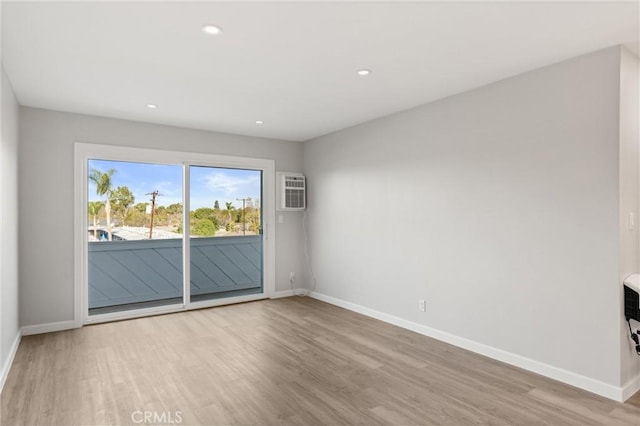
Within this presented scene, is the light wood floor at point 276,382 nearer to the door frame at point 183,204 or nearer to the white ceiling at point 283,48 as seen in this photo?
the door frame at point 183,204

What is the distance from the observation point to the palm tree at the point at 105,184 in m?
4.93

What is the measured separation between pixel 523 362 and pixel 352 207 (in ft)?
8.65

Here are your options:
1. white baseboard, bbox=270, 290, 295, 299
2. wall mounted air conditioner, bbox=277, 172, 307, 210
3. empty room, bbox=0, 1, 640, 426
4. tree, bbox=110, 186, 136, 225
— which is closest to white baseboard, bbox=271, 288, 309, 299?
white baseboard, bbox=270, 290, 295, 299

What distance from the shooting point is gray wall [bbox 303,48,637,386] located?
2635 mm

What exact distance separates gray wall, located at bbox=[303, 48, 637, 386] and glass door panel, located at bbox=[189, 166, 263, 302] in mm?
1841

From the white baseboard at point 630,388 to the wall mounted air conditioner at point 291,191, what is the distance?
419 cm

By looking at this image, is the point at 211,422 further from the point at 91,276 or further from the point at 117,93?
the point at 91,276

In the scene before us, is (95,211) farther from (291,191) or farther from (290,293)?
(290,293)

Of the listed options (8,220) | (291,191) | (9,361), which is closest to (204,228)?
(291,191)

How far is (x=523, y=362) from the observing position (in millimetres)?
3033

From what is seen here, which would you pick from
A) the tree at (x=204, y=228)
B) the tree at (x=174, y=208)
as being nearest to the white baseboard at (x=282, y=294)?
the tree at (x=204, y=228)

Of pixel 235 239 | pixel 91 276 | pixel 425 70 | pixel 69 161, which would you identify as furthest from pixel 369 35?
pixel 91 276

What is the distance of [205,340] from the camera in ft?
12.3

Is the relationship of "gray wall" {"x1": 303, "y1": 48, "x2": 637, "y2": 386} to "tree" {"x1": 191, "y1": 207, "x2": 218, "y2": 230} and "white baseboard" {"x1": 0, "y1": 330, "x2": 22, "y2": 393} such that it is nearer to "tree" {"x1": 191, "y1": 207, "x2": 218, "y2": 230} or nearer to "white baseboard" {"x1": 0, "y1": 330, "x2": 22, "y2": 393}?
"tree" {"x1": 191, "y1": 207, "x2": 218, "y2": 230}
